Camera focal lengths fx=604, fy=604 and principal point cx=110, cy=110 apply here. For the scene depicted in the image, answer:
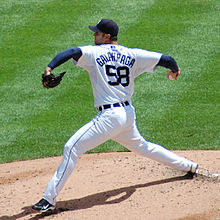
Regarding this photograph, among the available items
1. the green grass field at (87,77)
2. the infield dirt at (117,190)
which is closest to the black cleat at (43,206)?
the infield dirt at (117,190)

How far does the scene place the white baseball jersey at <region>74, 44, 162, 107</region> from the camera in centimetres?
601

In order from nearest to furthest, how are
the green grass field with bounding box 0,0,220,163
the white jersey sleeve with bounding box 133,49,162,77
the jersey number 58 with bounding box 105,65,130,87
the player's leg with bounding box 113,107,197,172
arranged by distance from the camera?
the jersey number 58 with bounding box 105,65,130,87, the white jersey sleeve with bounding box 133,49,162,77, the player's leg with bounding box 113,107,197,172, the green grass field with bounding box 0,0,220,163

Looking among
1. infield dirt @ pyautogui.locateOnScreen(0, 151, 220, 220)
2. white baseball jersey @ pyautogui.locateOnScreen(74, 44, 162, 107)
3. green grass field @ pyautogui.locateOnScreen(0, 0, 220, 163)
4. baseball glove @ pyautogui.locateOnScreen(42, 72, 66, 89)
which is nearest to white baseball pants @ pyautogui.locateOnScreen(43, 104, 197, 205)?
white baseball jersey @ pyautogui.locateOnScreen(74, 44, 162, 107)

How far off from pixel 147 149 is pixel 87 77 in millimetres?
4140

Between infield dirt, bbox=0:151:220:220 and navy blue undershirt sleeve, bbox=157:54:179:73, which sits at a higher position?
navy blue undershirt sleeve, bbox=157:54:179:73

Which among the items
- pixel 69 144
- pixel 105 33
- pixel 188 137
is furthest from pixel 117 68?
pixel 188 137

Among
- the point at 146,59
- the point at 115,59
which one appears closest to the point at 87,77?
the point at 146,59

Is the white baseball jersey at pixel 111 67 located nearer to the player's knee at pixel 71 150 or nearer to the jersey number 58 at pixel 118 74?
the jersey number 58 at pixel 118 74

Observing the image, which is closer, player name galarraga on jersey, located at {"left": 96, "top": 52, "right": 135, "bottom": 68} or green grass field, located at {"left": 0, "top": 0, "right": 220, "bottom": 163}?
player name galarraga on jersey, located at {"left": 96, "top": 52, "right": 135, "bottom": 68}

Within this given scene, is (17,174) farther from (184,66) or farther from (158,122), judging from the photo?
(184,66)

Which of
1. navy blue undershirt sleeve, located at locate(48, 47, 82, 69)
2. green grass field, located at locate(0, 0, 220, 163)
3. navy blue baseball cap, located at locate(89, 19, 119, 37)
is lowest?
green grass field, located at locate(0, 0, 220, 163)

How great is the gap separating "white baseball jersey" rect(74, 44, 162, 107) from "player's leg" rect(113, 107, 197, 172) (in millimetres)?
404

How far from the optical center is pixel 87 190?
6730 millimetres

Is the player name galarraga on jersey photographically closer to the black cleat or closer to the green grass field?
the black cleat
